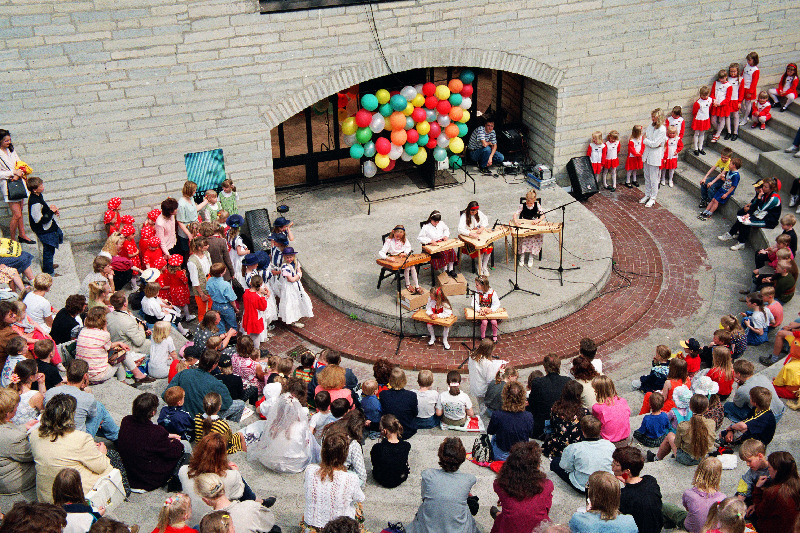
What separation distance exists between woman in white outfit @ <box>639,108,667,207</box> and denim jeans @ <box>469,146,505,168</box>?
9.14 feet

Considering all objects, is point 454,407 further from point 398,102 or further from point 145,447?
point 398,102

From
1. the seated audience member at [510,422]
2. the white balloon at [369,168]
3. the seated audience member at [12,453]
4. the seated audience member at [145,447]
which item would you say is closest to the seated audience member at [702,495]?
the seated audience member at [510,422]

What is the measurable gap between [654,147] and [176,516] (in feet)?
40.8

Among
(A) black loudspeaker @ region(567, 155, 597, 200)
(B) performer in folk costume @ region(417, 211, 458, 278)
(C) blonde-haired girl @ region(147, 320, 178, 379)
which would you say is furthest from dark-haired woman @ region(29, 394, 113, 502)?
(A) black loudspeaker @ region(567, 155, 597, 200)

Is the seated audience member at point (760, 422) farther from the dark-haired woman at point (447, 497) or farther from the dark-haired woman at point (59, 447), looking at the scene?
→ the dark-haired woman at point (59, 447)

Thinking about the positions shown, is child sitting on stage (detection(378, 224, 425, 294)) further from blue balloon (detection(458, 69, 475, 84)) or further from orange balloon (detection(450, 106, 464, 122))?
blue balloon (detection(458, 69, 475, 84))

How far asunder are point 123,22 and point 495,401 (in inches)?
321

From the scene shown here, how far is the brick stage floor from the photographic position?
13.1 meters

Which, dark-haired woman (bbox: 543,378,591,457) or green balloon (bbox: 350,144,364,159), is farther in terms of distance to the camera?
green balloon (bbox: 350,144,364,159)

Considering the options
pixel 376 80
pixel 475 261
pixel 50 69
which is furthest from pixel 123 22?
pixel 475 261

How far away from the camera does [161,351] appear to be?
11.3m

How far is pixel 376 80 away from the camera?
1647 cm

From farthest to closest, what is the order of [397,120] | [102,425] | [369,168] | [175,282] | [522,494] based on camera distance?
[369,168] < [397,120] < [175,282] < [102,425] < [522,494]

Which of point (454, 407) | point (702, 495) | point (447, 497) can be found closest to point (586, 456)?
point (702, 495)
